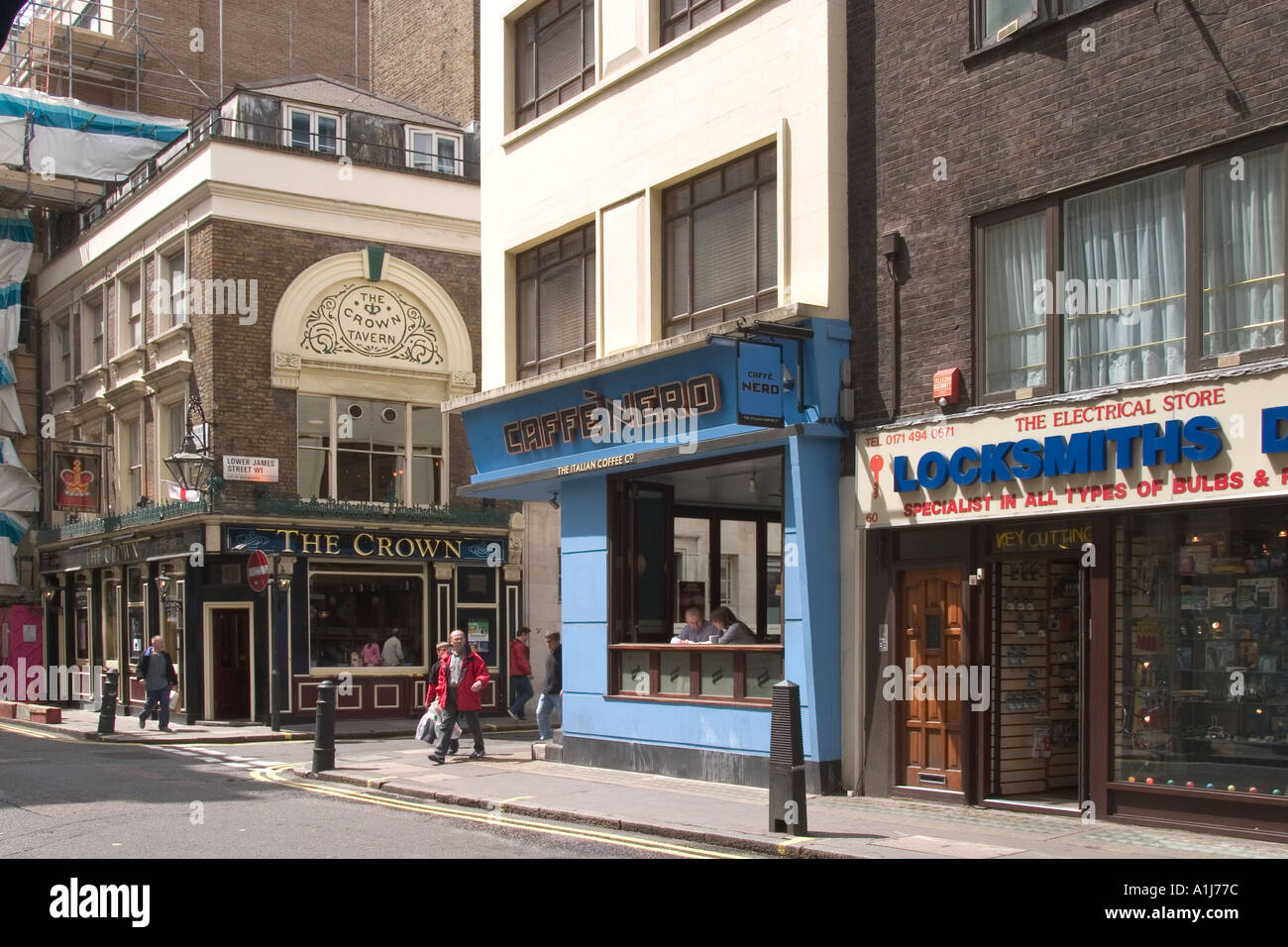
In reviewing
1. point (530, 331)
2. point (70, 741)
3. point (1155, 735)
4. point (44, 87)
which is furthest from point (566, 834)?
point (44, 87)

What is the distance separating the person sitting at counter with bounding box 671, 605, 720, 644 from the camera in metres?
16.2

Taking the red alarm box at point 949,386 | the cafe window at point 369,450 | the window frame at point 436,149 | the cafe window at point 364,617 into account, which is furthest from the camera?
the window frame at point 436,149

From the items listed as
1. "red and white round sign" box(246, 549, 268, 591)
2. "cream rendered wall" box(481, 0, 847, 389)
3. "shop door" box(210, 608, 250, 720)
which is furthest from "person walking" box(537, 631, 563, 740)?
"shop door" box(210, 608, 250, 720)

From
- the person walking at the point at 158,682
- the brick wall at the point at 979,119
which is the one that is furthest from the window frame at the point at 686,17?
the person walking at the point at 158,682

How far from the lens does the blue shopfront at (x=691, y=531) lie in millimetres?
14289

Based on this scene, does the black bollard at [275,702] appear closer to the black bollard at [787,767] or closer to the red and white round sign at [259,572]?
the red and white round sign at [259,572]

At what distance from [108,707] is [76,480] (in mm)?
9324

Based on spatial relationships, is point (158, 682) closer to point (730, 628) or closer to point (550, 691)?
point (550, 691)

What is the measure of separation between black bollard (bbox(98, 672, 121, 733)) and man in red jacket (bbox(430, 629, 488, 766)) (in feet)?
30.7

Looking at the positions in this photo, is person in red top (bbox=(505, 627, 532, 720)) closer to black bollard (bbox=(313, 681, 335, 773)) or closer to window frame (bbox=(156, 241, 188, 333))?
black bollard (bbox=(313, 681, 335, 773))

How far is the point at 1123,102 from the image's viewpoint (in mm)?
11820

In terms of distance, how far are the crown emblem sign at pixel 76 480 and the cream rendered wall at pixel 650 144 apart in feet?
54.5

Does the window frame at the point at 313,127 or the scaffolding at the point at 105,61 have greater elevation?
the scaffolding at the point at 105,61

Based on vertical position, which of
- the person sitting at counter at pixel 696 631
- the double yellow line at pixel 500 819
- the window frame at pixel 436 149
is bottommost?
the double yellow line at pixel 500 819
